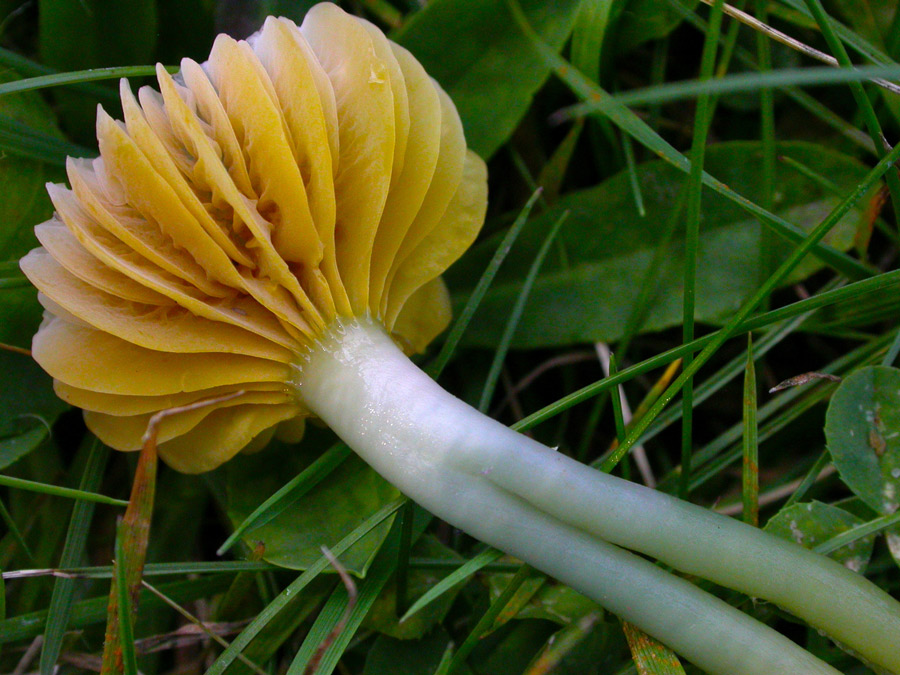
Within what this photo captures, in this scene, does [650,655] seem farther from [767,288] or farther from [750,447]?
[767,288]

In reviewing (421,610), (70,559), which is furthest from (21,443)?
(421,610)

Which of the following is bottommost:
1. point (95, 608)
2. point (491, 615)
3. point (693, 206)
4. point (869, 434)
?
point (95, 608)

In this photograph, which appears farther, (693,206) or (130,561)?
(693,206)

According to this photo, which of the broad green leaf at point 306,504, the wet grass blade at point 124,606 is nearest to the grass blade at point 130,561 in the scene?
the wet grass blade at point 124,606

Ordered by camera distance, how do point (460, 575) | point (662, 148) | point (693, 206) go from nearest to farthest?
point (460, 575), point (693, 206), point (662, 148)

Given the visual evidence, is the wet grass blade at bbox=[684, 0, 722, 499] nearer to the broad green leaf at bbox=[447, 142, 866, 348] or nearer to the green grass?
the green grass

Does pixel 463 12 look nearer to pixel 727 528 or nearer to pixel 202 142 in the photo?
pixel 202 142

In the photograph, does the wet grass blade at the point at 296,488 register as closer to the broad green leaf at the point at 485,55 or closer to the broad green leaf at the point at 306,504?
the broad green leaf at the point at 306,504
